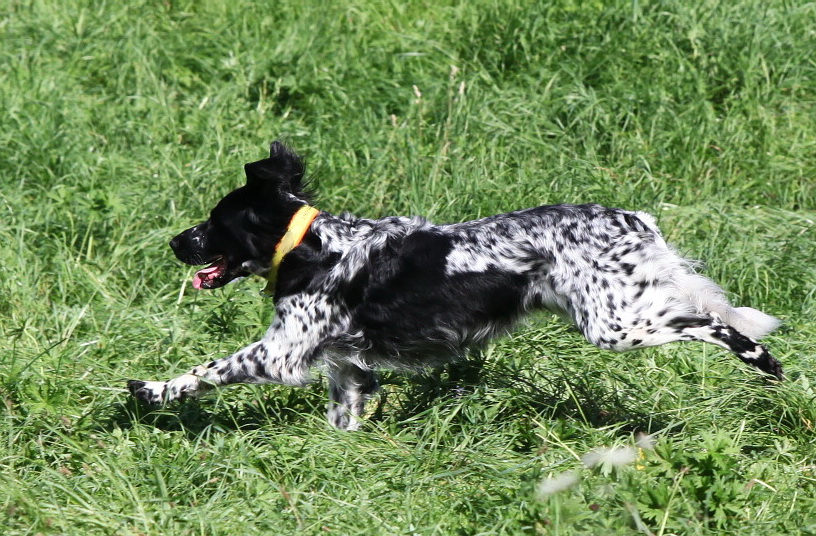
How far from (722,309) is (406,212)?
1987 mm

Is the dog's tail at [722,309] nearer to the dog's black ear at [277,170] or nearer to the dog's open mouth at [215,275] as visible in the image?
the dog's black ear at [277,170]

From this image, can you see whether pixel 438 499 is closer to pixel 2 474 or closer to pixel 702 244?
pixel 2 474

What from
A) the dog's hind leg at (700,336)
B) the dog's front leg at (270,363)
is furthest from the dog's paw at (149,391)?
the dog's hind leg at (700,336)

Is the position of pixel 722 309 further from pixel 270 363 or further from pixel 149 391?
pixel 149 391

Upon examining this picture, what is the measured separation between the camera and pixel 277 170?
162 inches

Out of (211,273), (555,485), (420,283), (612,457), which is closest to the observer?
(555,485)

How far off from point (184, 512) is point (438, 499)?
2.83ft

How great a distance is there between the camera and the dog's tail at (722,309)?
13.3ft

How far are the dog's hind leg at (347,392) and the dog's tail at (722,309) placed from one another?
1344 millimetres

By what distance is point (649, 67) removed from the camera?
6441mm

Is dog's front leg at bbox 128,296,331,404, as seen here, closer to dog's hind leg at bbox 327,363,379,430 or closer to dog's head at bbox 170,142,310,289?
dog's hind leg at bbox 327,363,379,430

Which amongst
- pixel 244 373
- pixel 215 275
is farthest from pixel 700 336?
pixel 215 275

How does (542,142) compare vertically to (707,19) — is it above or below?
below

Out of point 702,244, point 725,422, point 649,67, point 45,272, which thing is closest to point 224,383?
point 45,272
